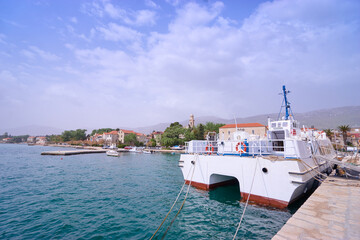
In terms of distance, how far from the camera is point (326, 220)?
17.4ft

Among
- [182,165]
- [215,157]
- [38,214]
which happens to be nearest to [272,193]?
[215,157]

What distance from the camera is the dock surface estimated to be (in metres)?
4.44

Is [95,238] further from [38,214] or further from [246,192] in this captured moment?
[246,192]

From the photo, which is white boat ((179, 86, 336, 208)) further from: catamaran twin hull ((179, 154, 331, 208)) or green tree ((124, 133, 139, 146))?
green tree ((124, 133, 139, 146))

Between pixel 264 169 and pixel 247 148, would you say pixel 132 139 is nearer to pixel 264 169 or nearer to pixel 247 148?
pixel 247 148

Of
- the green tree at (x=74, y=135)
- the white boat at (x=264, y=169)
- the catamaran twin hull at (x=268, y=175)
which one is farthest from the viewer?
the green tree at (x=74, y=135)

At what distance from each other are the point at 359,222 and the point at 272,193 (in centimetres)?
438

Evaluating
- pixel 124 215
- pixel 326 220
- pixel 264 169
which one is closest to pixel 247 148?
pixel 264 169

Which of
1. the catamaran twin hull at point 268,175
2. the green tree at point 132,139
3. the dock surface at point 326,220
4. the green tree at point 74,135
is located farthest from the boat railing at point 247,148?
the green tree at point 74,135

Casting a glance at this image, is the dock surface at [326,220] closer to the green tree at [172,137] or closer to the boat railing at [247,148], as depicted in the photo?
the boat railing at [247,148]

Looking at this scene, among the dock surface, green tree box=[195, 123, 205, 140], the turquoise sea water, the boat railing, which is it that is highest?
green tree box=[195, 123, 205, 140]

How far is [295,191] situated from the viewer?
9.04m

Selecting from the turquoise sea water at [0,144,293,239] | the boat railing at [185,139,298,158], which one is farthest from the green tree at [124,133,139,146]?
the boat railing at [185,139,298,158]

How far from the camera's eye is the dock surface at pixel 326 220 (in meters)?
4.44
